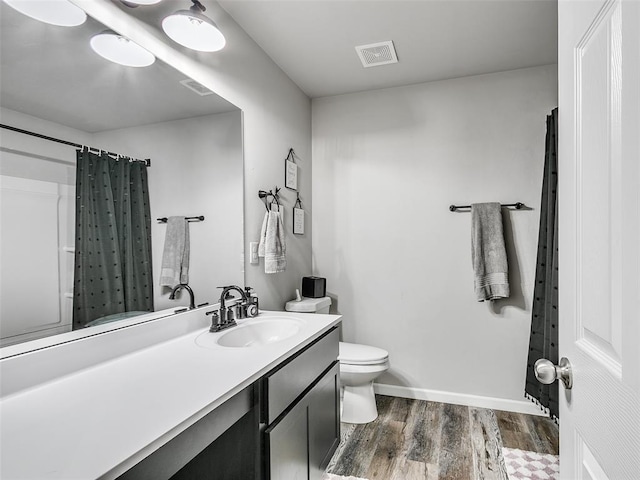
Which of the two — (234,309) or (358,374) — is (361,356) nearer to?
(358,374)

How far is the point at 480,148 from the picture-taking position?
8.78 ft

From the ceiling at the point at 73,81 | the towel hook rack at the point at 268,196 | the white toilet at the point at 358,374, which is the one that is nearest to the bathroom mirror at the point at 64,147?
the ceiling at the point at 73,81

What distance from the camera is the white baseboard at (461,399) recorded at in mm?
2561

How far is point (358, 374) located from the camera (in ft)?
7.71

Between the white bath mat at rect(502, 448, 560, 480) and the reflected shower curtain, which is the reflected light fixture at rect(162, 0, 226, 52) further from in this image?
the white bath mat at rect(502, 448, 560, 480)

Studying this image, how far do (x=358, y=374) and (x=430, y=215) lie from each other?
49.7 inches

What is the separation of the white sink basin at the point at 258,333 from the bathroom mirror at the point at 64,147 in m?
0.26

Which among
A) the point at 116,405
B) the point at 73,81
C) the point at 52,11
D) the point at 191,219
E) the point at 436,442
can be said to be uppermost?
the point at 52,11

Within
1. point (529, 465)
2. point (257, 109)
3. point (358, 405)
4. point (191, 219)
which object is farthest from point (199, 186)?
point (529, 465)

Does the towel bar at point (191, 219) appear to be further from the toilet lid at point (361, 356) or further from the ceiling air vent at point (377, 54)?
the ceiling air vent at point (377, 54)

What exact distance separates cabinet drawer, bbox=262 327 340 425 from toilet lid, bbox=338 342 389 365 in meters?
0.48

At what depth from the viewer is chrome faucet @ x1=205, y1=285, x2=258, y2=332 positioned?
1.72m

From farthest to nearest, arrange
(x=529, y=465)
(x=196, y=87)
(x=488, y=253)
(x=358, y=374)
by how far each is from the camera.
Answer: (x=488, y=253), (x=358, y=374), (x=529, y=465), (x=196, y=87)
